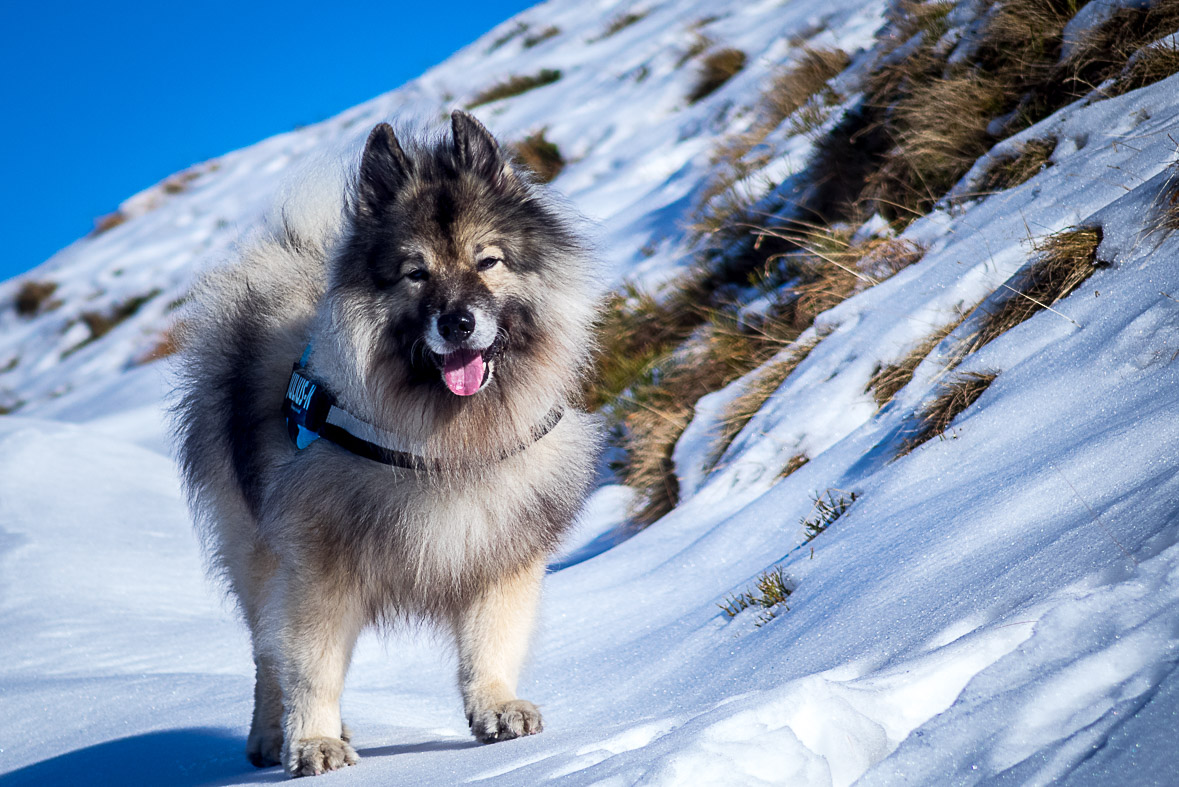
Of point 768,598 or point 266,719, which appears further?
point 266,719

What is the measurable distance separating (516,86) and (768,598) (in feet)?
43.8

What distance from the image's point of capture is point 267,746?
3.18m

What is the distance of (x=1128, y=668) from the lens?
1400 mm

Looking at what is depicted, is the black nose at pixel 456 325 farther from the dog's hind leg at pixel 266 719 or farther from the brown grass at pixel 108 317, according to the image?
the brown grass at pixel 108 317

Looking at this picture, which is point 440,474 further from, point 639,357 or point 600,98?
point 600,98

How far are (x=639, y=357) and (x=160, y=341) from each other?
9.37 meters

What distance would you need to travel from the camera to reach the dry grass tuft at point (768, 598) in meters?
2.90

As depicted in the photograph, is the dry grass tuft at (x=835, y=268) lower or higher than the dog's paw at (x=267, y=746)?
higher

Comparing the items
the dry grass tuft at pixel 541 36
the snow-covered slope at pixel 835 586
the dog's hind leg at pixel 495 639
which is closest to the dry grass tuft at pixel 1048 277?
the snow-covered slope at pixel 835 586

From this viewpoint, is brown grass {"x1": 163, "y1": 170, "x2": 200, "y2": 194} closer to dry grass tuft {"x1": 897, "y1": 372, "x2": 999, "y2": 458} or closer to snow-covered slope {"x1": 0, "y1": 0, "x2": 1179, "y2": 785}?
snow-covered slope {"x1": 0, "y1": 0, "x2": 1179, "y2": 785}

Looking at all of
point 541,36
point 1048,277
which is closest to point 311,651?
point 1048,277

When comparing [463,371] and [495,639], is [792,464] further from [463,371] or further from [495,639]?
[463,371]

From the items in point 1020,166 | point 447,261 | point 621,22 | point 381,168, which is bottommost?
point 1020,166

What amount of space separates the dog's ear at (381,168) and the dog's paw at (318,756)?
1.67 metres
